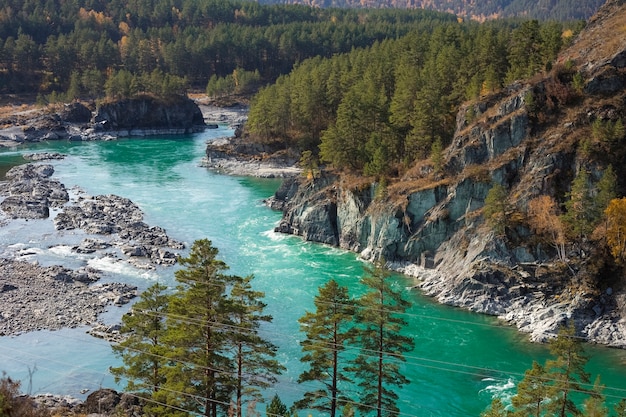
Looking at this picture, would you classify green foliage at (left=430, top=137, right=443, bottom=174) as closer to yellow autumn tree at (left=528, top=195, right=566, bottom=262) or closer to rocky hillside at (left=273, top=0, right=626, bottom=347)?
rocky hillside at (left=273, top=0, right=626, bottom=347)

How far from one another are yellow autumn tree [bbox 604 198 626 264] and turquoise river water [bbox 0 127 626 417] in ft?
26.4

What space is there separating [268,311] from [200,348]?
67.2 feet

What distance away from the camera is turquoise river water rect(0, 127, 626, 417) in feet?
128

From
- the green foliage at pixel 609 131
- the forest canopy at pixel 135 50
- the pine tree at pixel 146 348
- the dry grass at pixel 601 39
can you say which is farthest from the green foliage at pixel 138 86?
the pine tree at pixel 146 348

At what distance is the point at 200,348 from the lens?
94.3 feet

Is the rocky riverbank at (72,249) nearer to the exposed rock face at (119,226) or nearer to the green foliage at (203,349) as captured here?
the exposed rock face at (119,226)

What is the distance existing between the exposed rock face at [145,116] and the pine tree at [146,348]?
356 ft

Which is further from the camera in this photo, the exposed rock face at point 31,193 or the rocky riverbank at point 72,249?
the exposed rock face at point 31,193

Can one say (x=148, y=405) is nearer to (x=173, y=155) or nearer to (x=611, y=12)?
(x=611, y=12)

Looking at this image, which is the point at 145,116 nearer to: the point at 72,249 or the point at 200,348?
the point at 72,249

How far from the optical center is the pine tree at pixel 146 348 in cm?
3030

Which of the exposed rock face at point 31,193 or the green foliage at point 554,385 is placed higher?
the green foliage at point 554,385

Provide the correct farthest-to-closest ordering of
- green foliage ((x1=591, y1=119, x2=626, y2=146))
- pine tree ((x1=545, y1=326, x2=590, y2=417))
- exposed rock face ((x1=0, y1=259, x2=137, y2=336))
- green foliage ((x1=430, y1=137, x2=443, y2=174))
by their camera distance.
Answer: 1. green foliage ((x1=430, y1=137, x2=443, y2=174))
2. green foliage ((x1=591, y1=119, x2=626, y2=146))
3. exposed rock face ((x1=0, y1=259, x2=137, y2=336))
4. pine tree ((x1=545, y1=326, x2=590, y2=417))

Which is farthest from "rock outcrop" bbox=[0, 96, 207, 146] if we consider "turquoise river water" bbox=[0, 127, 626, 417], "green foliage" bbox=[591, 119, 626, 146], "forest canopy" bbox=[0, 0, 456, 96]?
"green foliage" bbox=[591, 119, 626, 146]
